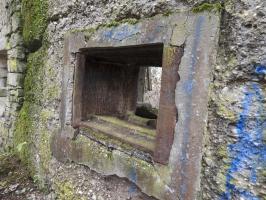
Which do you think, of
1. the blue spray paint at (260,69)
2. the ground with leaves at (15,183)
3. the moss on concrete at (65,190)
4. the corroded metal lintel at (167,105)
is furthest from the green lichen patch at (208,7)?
the ground with leaves at (15,183)

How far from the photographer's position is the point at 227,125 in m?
1.13

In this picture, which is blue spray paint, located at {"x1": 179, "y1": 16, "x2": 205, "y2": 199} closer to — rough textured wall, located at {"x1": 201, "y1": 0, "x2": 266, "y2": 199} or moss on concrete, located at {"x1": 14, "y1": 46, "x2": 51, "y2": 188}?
rough textured wall, located at {"x1": 201, "y1": 0, "x2": 266, "y2": 199}

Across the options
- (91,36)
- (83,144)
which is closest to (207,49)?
(91,36)

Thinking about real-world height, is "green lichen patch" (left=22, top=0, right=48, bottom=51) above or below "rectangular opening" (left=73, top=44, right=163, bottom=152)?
above

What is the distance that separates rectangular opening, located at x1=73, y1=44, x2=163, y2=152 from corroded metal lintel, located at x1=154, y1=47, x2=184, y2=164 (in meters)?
0.31

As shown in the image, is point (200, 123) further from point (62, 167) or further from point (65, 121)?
point (62, 167)

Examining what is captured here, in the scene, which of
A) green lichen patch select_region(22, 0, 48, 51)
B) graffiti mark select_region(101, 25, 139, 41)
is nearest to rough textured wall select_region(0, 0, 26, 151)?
green lichen patch select_region(22, 0, 48, 51)

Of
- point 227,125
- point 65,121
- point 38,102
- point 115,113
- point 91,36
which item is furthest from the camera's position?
point 38,102

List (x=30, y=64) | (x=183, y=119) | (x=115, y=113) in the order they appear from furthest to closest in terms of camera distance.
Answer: (x=30, y=64) → (x=115, y=113) → (x=183, y=119)

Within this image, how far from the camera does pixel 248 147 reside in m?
1.06

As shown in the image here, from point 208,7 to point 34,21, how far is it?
Answer: 1865 millimetres

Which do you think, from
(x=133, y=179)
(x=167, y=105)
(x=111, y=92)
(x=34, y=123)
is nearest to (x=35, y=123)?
(x=34, y=123)

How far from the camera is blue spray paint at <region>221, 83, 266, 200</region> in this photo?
103cm

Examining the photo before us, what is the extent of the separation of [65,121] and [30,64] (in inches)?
37.5
